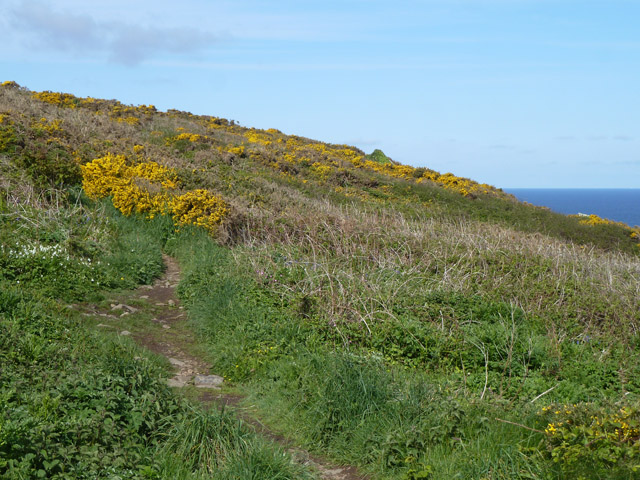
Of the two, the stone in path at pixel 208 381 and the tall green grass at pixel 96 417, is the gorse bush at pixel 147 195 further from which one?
the stone in path at pixel 208 381

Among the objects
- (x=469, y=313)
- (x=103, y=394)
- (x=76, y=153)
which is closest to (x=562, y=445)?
(x=103, y=394)

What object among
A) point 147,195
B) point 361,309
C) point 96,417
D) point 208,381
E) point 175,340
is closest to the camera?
point 96,417

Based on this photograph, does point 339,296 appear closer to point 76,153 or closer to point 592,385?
point 592,385

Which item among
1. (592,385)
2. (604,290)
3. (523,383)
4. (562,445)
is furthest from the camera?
(604,290)

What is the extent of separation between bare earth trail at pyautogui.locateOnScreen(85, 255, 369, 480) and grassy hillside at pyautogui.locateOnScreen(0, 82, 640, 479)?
16cm

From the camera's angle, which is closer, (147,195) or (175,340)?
(175,340)

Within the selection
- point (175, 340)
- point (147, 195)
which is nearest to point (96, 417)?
point (175, 340)

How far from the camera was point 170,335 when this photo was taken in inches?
315

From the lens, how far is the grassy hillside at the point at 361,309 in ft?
14.7

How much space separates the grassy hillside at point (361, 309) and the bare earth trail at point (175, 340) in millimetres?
163

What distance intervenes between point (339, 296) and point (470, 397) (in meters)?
2.69

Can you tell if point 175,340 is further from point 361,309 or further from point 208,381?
point 361,309

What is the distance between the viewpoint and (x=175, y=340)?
25.7 ft

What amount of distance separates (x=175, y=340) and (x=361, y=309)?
102 inches
